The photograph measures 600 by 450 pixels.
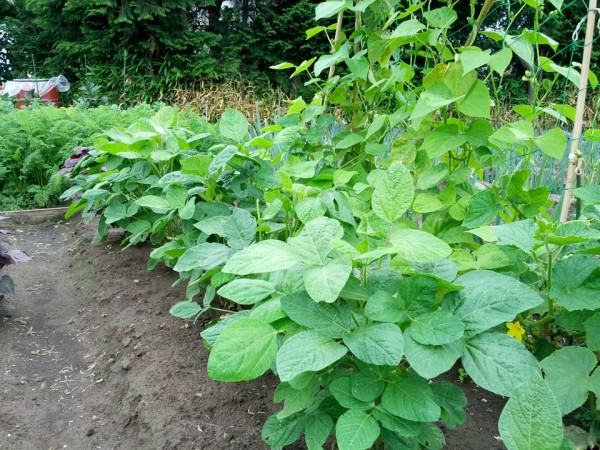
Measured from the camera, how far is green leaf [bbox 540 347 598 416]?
879 mm

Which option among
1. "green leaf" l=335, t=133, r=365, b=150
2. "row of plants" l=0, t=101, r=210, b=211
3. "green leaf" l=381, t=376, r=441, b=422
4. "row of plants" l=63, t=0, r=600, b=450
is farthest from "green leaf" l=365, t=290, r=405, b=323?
"row of plants" l=0, t=101, r=210, b=211

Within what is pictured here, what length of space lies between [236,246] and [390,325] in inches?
21.3

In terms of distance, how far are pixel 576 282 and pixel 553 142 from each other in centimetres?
39

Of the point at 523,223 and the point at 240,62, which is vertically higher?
the point at 523,223

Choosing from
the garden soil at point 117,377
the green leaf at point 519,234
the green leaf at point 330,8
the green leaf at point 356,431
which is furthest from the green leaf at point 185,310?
the green leaf at point 330,8

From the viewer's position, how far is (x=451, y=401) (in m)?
0.96

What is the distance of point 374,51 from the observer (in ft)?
5.54

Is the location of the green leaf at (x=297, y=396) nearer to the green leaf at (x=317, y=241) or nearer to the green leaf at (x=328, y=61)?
the green leaf at (x=317, y=241)

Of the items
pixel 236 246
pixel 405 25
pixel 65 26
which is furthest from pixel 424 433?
pixel 65 26

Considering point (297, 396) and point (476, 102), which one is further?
point (476, 102)

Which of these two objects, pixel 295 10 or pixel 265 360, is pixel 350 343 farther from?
pixel 295 10

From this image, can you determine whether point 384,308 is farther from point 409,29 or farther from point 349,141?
point 349,141

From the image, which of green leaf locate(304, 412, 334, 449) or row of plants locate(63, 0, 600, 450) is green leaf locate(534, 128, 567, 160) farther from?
green leaf locate(304, 412, 334, 449)

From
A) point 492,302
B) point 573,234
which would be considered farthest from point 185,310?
point 573,234
